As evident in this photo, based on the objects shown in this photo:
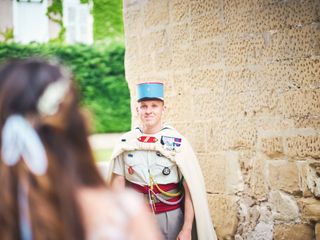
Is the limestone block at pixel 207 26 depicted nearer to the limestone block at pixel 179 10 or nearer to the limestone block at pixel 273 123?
the limestone block at pixel 179 10

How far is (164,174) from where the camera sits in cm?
321

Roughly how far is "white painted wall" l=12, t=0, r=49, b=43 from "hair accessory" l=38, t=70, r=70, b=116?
59.2ft

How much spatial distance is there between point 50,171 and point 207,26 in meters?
2.91

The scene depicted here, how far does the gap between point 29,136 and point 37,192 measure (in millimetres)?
130

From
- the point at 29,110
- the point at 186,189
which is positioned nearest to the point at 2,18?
the point at 186,189

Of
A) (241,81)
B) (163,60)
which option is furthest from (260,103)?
(163,60)

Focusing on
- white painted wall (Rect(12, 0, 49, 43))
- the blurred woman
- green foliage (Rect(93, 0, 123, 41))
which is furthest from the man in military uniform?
white painted wall (Rect(12, 0, 49, 43))

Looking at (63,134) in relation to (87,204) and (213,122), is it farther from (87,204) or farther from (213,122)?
(213,122)

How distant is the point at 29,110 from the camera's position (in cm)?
119

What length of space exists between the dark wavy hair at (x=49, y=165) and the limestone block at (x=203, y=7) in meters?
2.73

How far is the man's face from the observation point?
10.8ft

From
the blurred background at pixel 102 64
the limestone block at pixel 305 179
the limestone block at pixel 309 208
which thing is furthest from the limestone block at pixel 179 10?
the blurred background at pixel 102 64

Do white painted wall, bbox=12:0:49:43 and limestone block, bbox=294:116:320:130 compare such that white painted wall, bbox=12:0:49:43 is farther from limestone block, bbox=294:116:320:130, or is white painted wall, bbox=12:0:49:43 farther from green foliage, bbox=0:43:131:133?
limestone block, bbox=294:116:320:130

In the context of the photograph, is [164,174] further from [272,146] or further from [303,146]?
[303,146]
